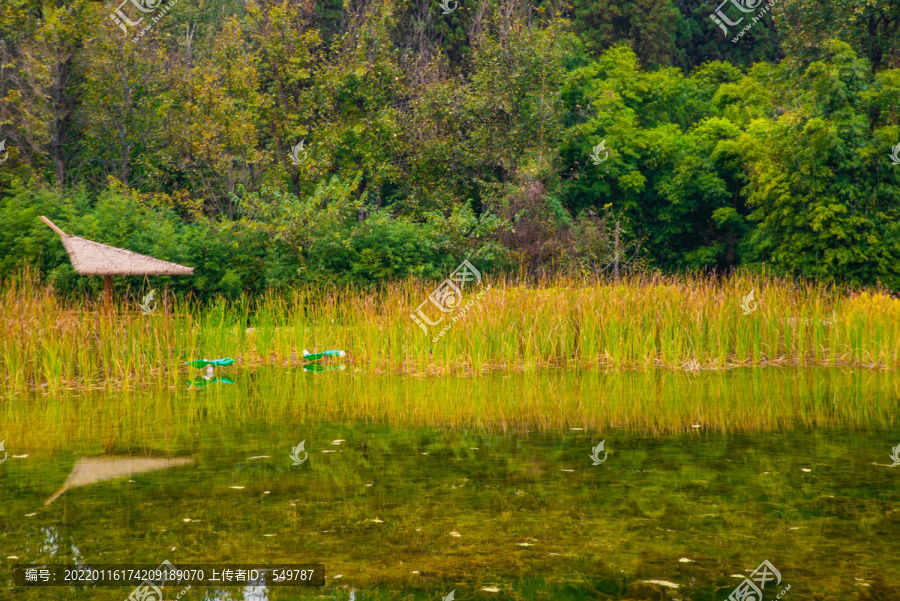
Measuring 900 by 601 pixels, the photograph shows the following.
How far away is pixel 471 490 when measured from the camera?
508cm

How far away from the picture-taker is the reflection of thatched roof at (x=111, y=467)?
5.38 m

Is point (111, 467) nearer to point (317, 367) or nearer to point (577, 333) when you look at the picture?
point (317, 367)

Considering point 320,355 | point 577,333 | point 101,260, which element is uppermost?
point 101,260

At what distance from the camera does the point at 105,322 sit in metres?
9.31

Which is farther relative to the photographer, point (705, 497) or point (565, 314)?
point (565, 314)

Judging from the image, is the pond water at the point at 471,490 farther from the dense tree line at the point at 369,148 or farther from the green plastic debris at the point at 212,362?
the dense tree line at the point at 369,148

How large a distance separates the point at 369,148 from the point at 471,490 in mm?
14765

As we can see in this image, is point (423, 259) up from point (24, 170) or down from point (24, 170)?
down

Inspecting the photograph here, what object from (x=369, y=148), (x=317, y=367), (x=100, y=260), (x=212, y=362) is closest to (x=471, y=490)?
(x=317, y=367)

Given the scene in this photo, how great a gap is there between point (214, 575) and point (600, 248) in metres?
16.0

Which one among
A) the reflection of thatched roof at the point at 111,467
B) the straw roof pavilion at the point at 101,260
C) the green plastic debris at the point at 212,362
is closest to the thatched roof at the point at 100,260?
the straw roof pavilion at the point at 101,260

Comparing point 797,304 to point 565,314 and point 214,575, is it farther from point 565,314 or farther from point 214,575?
point 214,575

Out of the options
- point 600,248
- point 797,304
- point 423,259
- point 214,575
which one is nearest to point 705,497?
point 214,575

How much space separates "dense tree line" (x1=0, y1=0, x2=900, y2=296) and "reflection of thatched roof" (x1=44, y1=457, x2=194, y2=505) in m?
8.91
